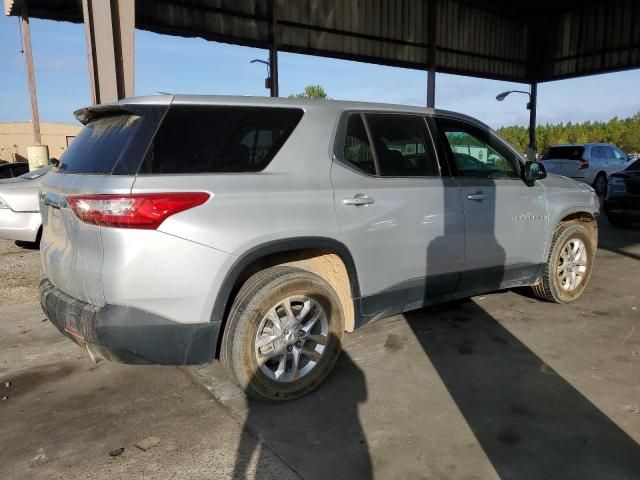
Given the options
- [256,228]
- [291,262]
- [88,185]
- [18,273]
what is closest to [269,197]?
[256,228]

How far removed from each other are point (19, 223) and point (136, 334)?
5.63m

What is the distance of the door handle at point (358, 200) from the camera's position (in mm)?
3174

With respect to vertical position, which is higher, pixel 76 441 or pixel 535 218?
pixel 535 218

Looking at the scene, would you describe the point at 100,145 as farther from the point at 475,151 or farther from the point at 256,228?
the point at 475,151

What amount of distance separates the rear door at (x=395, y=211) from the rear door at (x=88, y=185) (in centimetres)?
122

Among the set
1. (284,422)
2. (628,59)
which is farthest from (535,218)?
(628,59)

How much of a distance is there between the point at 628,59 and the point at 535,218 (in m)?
15.2

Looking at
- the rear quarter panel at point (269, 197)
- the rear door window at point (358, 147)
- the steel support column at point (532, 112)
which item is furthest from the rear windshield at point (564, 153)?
the rear quarter panel at point (269, 197)

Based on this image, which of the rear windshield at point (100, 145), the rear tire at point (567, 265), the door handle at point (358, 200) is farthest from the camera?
the rear tire at point (567, 265)

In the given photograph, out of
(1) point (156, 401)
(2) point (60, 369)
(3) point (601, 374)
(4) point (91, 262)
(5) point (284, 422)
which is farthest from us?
(2) point (60, 369)

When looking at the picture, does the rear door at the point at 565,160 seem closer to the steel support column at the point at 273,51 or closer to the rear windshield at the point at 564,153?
the rear windshield at the point at 564,153

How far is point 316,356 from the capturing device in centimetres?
321

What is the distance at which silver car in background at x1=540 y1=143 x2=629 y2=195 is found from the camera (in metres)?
15.6

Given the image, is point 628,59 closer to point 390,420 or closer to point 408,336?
point 408,336
